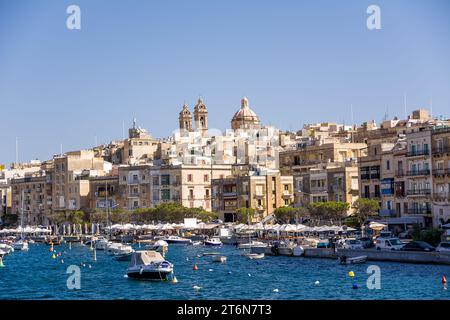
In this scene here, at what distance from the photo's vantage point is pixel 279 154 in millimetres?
94750

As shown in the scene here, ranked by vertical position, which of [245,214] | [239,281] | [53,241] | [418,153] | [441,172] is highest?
[418,153]

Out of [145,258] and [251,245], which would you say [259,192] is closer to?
[251,245]

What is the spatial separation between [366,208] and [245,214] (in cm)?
2032

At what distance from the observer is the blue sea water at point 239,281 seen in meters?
33.0

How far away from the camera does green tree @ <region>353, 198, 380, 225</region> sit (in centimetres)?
6281

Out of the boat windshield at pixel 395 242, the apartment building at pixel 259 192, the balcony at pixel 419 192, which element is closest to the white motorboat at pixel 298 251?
the boat windshield at pixel 395 242

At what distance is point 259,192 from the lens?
85000 mm

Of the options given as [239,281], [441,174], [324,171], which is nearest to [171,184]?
[324,171]

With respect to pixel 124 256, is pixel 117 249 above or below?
above

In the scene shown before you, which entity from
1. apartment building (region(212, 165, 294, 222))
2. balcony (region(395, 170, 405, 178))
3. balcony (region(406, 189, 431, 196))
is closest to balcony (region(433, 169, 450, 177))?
balcony (region(406, 189, 431, 196))

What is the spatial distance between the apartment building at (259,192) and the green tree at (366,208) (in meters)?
20.6

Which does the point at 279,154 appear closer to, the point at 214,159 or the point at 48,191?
the point at 214,159
